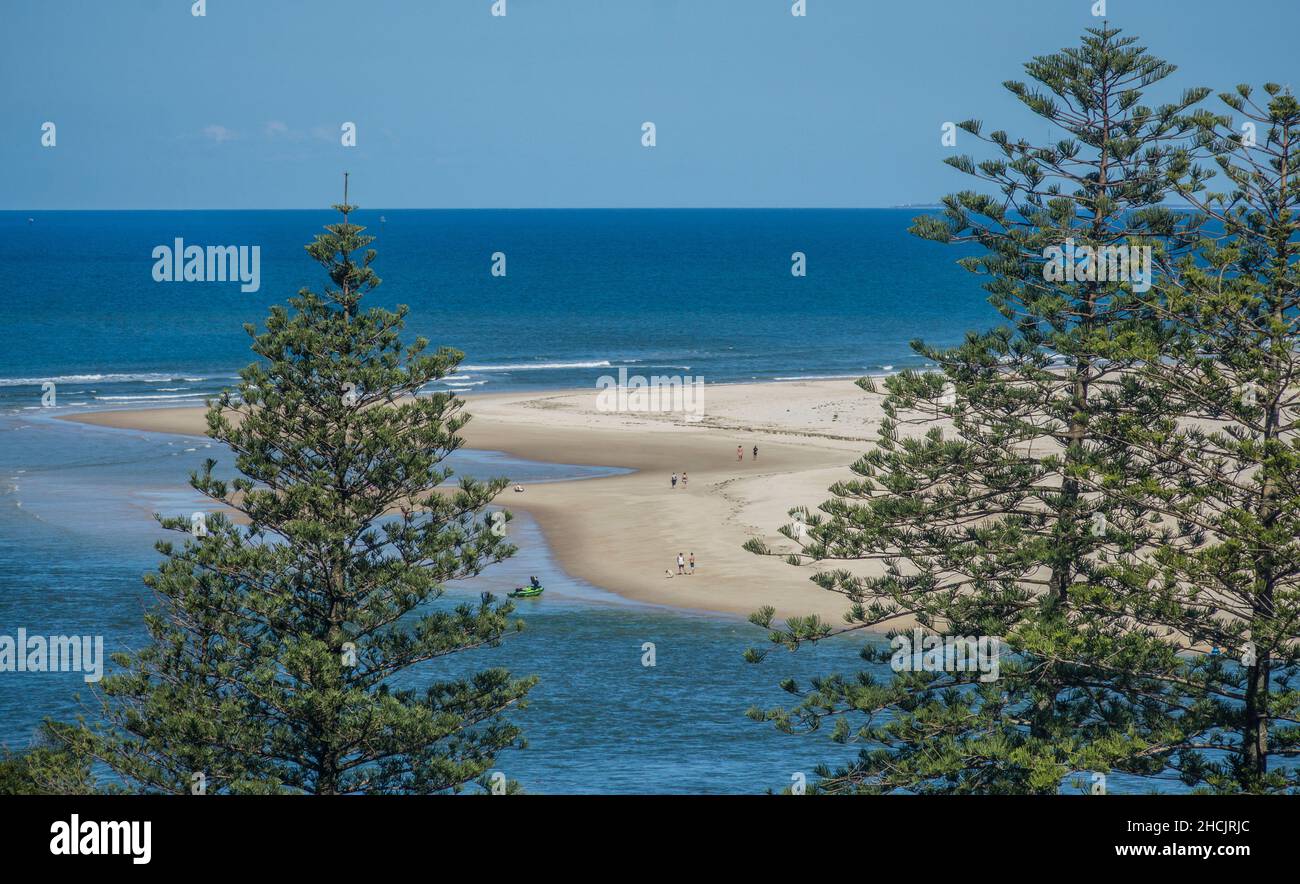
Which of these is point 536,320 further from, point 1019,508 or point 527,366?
point 1019,508

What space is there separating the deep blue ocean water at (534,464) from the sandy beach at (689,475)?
1964 mm

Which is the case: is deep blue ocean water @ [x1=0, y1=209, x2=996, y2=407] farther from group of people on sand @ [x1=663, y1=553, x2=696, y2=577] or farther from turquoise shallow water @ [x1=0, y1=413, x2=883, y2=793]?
group of people on sand @ [x1=663, y1=553, x2=696, y2=577]

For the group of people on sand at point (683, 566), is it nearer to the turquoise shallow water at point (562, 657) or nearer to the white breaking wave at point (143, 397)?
the turquoise shallow water at point (562, 657)

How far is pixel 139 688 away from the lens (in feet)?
62.0

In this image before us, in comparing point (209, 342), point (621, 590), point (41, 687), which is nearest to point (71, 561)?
point (41, 687)

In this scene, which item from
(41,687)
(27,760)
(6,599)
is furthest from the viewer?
(6,599)

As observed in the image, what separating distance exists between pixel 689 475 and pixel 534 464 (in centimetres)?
700

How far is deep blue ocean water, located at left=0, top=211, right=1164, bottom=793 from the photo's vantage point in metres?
28.7

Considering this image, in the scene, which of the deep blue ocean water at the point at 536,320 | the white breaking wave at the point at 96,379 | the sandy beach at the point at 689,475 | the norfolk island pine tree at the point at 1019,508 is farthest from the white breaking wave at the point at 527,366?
the norfolk island pine tree at the point at 1019,508

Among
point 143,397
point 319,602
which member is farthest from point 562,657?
point 143,397

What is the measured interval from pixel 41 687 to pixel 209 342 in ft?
263

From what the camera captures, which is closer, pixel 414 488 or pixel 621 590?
pixel 414 488

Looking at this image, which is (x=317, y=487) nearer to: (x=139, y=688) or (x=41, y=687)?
(x=139, y=688)

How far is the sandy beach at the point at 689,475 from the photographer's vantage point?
1581 inches
